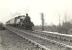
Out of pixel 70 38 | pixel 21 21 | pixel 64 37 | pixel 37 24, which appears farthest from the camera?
pixel 37 24

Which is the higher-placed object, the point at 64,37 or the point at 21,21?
the point at 21,21

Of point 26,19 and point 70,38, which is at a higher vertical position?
point 26,19

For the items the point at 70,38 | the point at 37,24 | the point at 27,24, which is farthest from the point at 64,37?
the point at 37,24

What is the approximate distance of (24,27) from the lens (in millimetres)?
25438

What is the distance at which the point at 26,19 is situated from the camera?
2570 cm

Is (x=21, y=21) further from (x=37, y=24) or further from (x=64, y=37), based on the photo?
(x=37, y=24)

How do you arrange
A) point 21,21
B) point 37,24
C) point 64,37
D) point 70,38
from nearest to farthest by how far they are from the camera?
point 70,38
point 64,37
point 21,21
point 37,24

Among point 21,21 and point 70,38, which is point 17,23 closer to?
point 21,21

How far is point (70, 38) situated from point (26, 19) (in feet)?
50.1

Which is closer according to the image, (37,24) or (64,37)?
(64,37)

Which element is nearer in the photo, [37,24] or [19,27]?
[19,27]

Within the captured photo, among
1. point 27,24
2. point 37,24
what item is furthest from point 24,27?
point 37,24

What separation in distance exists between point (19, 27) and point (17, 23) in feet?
2.86

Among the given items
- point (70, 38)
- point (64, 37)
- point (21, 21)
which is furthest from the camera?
point (21, 21)
